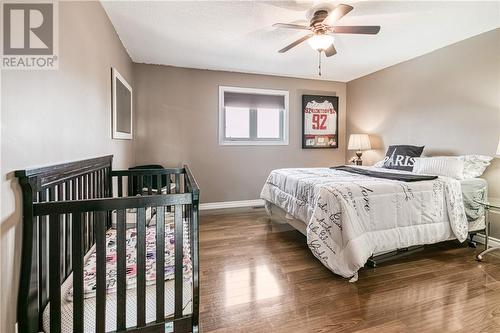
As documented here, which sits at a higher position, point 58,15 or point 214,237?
point 58,15

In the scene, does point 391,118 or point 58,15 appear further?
point 391,118

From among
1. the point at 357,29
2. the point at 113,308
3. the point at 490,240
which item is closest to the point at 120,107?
the point at 113,308

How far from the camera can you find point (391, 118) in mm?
4062

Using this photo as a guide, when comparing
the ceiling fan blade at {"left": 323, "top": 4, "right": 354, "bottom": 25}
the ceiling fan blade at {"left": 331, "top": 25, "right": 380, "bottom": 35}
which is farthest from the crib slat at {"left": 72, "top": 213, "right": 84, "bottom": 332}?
the ceiling fan blade at {"left": 331, "top": 25, "right": 380, "bottom": 35}

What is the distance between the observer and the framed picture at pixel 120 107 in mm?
2605

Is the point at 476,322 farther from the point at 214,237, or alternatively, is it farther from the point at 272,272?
the point at 214,237

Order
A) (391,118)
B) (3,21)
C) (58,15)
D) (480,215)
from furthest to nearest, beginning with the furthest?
1. (391,118)
2. (480,215)
3. (58,15)
4. (3,21)

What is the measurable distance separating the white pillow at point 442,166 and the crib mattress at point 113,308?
3.01 metres

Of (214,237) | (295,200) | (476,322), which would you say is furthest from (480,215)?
(214,237)

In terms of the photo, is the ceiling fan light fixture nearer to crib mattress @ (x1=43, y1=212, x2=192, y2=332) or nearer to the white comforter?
the white comforter

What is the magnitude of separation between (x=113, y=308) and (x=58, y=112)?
1.13 m

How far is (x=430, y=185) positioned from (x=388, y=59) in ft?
7.46

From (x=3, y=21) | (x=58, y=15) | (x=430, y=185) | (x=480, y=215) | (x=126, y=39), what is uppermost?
(x=126, y=39)

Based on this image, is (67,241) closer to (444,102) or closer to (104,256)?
(104,256)
